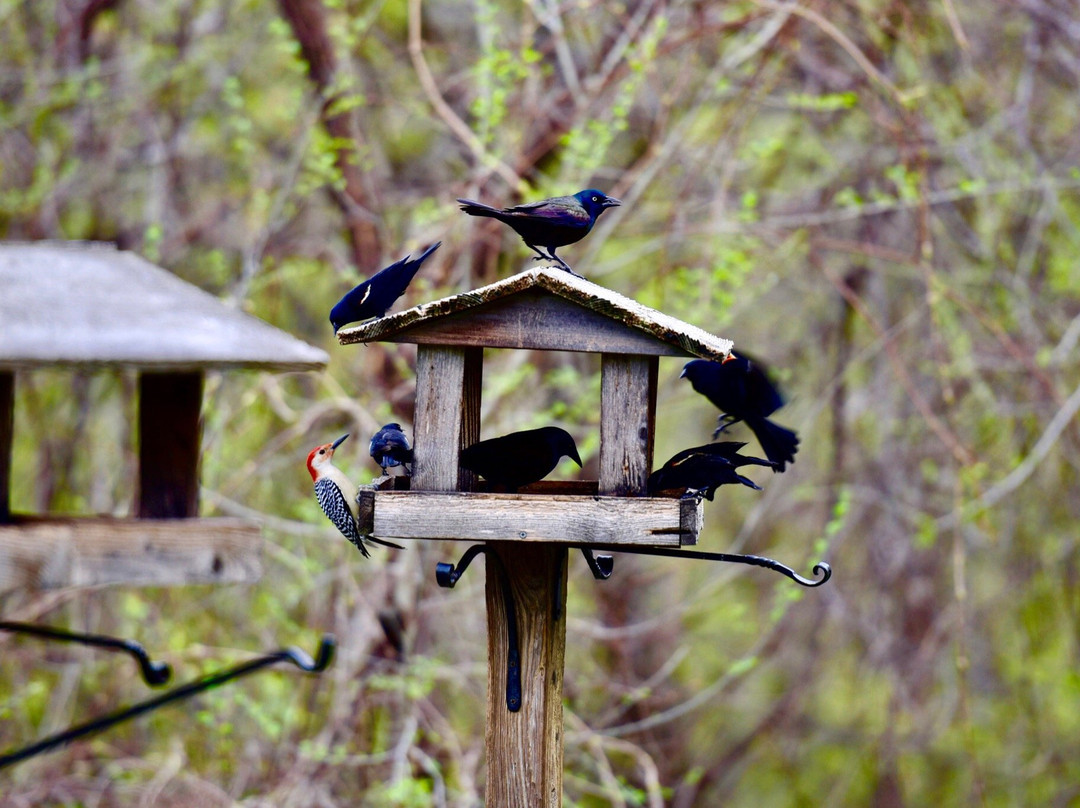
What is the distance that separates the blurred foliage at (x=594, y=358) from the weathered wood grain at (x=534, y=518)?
1.79 metres

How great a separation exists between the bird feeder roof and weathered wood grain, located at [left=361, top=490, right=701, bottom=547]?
793 millimetres

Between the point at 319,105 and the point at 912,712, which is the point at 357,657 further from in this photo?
the point at 912,712

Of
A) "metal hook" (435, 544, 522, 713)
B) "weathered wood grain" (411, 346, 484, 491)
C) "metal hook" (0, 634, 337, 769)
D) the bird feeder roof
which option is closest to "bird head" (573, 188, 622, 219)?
"weathered wood grain" (411, 346, 484, 491)

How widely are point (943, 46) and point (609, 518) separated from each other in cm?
398

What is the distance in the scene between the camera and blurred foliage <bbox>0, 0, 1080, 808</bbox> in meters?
3.91

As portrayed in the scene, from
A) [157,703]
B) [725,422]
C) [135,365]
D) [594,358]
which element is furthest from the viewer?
[594,358]

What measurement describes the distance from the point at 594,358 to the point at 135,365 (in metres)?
2.77

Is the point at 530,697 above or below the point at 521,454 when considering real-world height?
below

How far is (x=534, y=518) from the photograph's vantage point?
1.68 meters

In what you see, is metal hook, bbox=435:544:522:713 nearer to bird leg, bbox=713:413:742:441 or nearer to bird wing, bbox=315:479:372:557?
bird wing, bbox=315:479:372:557

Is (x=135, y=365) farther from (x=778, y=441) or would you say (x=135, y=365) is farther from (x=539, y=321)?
(x=778, y=441)

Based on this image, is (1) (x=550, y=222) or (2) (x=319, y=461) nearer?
(1) (x=550, y=222)

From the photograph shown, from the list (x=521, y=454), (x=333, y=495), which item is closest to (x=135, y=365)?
(x=333, y=495)

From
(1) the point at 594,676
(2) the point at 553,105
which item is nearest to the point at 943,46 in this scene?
(2) the point at 553,105
